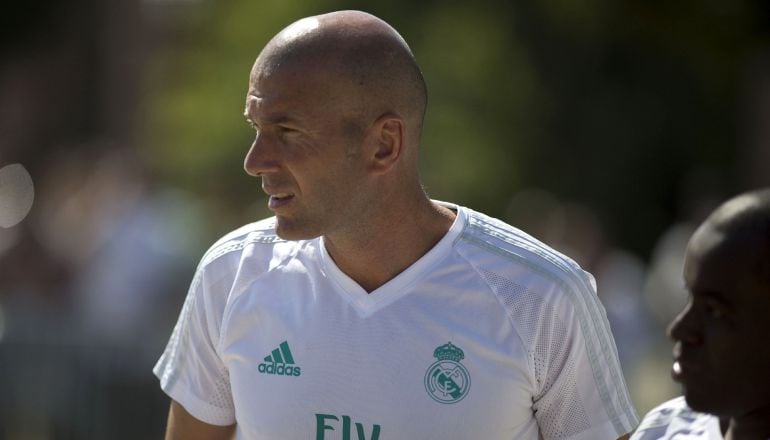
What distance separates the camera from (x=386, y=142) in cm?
432

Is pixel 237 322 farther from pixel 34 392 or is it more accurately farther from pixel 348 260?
pixel 34 392

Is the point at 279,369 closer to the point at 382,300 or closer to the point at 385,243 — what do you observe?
the point at 382,300

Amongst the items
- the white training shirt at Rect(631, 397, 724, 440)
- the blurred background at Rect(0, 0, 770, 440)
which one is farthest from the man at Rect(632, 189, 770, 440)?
the blurred background at Rect(0, 0, 770, 440)

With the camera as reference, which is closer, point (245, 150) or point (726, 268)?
point (726, 268)

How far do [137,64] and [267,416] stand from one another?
665 inches

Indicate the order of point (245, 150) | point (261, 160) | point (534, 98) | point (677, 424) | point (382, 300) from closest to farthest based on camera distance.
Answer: point (677, 424), point (261, 160), point (382, 300), point (534, 98), point (245, 150)

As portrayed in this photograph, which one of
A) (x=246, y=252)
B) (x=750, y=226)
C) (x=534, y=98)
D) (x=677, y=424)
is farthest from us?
(x=534, y=98)

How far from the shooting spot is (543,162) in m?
16.4

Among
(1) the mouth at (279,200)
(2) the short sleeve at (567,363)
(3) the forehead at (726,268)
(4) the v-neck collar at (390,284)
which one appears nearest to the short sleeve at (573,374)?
(2) the short sleeve at (567,363)

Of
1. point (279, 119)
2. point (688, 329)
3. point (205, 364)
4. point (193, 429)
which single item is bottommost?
point (193, 429)

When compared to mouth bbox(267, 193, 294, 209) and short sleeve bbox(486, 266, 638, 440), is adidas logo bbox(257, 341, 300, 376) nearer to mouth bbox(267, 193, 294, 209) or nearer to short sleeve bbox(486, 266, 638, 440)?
mouth bbox(267, 193, 294, 209)

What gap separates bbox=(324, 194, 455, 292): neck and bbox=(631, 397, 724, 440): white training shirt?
1.02 meters

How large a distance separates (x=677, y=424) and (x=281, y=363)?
1309mm

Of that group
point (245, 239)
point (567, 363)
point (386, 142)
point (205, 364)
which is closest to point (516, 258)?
point (567, 363)
